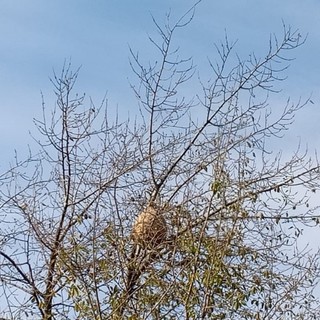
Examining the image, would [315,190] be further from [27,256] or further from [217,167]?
[27,256]

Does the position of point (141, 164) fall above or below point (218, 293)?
above

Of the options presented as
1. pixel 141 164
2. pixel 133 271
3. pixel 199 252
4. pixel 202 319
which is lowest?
pixel 202 319

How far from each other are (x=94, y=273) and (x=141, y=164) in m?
1.77

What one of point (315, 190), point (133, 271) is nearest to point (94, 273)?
point (133, 271)

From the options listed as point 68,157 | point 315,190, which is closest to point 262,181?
point 315,190

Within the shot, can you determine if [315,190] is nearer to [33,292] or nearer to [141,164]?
[141,164]

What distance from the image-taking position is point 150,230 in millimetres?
7660

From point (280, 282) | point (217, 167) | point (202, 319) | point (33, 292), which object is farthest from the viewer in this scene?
point (33, 292)

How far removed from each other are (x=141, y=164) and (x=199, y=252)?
7.28ft

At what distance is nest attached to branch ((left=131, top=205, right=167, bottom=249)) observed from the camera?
7.62 metres

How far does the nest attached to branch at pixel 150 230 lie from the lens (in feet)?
25.0

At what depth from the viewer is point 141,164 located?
876 cm

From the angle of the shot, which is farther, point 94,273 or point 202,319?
point 94,273

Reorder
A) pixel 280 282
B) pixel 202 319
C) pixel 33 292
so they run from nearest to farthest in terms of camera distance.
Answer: pixel 202 319
pixel 280 282
pixel 33 292
